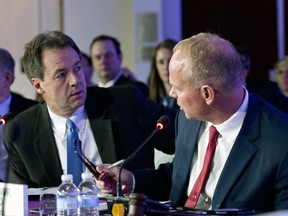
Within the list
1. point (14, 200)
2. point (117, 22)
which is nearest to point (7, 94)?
point (14, 200)

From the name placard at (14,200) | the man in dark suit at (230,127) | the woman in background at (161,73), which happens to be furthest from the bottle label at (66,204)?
the woman in background at (161,73)

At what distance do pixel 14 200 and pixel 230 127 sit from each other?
946 mm

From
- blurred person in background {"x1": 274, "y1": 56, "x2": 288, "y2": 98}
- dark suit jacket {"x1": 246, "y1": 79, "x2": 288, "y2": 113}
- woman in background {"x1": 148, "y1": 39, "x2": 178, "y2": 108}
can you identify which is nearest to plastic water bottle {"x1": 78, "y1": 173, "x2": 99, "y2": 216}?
dark suit jacket {"x1": 246, "y1": 79, "x2": 288, "y2": 113}

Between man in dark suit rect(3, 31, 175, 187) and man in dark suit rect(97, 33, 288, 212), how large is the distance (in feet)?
2.78

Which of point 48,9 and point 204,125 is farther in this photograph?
point 48,9

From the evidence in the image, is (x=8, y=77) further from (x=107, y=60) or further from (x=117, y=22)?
(x=117, y=22)

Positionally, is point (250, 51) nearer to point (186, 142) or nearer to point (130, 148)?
point (130, 148)

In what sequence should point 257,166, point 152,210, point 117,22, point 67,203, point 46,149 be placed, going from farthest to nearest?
point 117,22 < point 46,149 < point 257,166 < point 67,203 < point 152,210

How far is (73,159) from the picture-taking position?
416 centimetres

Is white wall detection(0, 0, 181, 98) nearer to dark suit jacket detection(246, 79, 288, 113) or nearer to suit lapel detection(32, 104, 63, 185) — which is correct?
dark suit jacket detection(246, 79, 288, 113)

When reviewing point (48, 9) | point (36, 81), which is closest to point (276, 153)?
point (36, 81)

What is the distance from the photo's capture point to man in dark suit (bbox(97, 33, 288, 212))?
10.4 feet

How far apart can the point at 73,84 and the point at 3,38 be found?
3.01 metres

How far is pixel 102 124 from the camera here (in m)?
4.30
